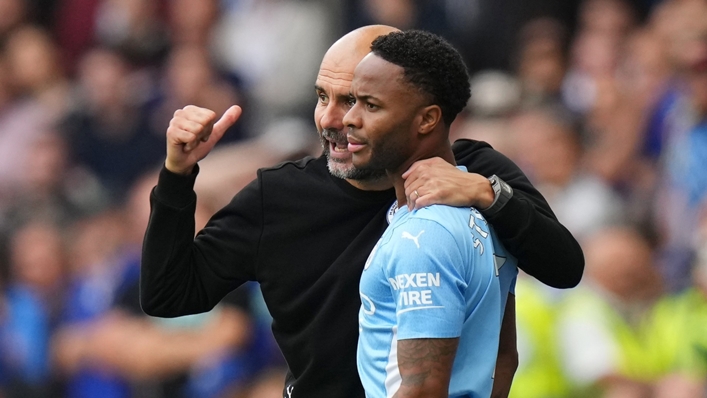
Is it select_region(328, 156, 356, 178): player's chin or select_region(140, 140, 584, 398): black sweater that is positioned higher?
select_region(328, 156, 356, 178): player's chin

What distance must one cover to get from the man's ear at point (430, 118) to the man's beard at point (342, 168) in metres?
0.34

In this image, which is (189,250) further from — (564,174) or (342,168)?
(564,174)

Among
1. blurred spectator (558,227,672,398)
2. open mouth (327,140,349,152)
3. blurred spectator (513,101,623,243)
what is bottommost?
blurred spectator (558,227,672,398)

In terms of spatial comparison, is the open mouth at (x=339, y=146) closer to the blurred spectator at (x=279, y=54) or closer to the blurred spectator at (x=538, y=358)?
the blurred spectator at (x=538, y=358)

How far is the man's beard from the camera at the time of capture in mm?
3000

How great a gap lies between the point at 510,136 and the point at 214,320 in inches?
80.0

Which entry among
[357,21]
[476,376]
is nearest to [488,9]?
[357,21]

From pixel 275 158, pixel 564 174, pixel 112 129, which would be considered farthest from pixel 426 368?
pixel 112 129

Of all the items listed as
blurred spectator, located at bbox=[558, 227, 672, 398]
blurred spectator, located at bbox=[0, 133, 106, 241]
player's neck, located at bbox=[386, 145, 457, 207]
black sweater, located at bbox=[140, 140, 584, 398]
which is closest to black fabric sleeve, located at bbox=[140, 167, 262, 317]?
black sweater, located at bbox=[140, 140, 584, 398]

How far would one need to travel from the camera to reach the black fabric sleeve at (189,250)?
3010 mm

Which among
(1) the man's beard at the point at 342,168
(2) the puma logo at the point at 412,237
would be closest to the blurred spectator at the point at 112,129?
(1) the man's beard at the point at 342,168

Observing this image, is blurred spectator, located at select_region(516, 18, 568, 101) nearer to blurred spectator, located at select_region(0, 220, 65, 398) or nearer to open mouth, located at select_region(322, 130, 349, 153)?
blurred spectator, located at select_region(0, 220, 65, 398)

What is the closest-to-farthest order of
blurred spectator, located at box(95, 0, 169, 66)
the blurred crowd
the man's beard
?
the man's beard → the blurred crowd → blurred spectator, located at box(95, 0, 169, 66)

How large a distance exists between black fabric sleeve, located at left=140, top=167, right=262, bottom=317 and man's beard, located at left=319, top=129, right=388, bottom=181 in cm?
24
